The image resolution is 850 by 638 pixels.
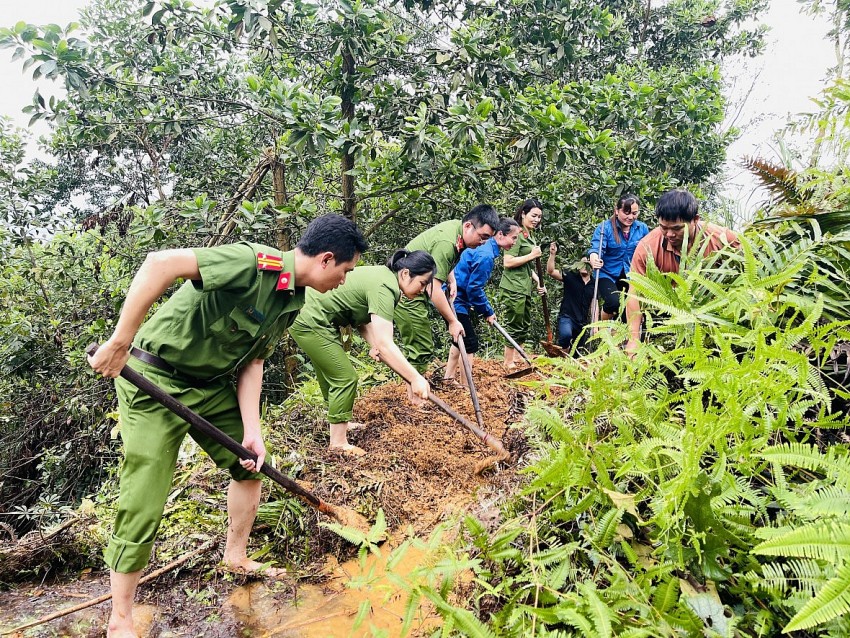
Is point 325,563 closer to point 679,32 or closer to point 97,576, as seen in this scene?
point 97,576

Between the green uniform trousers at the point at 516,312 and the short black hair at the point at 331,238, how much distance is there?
3945 millimetres

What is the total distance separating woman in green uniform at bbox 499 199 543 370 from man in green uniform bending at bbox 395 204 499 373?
0.92 meters

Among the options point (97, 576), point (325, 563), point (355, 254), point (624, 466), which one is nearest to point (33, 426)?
point (97, 576)

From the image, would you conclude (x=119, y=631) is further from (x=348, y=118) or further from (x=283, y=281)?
(x=348, y=118)

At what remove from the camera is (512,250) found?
6.25m

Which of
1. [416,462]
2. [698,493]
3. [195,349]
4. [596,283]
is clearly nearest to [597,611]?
[698,493]

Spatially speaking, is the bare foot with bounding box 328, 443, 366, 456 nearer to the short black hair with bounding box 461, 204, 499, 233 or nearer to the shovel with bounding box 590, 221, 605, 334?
the short black hair with bounding box 461, 204, 499, 233

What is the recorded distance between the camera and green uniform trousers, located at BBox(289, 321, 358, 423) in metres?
4.23

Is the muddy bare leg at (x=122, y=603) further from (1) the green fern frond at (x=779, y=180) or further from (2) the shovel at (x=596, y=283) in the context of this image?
(2) the shovel at (x=596, y=283)

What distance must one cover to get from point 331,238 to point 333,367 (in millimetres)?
A: 1810

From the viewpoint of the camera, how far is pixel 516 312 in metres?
6.46

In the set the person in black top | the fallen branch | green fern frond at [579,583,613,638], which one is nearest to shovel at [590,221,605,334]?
the person in black top

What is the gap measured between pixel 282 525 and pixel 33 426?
4.88 m

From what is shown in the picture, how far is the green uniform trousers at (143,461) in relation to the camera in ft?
7.71
